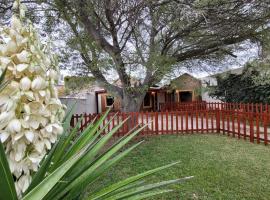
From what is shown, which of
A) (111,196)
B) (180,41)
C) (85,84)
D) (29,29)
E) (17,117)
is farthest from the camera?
(180,41)

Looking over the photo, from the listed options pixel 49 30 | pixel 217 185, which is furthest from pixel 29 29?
pixel 49 30

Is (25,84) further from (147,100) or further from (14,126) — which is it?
(147,100)

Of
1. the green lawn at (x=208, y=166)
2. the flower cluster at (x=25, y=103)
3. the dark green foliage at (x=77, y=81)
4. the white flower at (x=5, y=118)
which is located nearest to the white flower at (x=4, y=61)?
the flower cluster at (x=25, y=103)

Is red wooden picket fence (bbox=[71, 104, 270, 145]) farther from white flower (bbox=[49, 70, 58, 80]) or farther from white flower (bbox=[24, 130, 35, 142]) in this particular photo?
white flower (bbox=[24, 130, 35, 142])

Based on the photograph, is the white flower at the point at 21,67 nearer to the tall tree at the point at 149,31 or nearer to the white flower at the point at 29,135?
the white flower at the point at 29,135

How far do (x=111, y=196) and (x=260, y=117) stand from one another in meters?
8.61

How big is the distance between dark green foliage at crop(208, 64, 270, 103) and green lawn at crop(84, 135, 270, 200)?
20.0 ft

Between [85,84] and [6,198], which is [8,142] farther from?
[85,84]

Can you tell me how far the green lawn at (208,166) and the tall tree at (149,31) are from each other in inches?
104

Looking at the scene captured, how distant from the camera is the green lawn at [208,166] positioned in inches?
181

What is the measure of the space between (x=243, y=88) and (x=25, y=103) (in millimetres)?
16803

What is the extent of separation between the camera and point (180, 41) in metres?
10.9

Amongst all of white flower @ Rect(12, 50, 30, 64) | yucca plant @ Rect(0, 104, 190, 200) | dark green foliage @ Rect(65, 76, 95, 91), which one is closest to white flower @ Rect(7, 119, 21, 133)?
yucca plant @ Rect(0, 104, 190, 200)

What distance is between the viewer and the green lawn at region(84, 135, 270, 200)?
181 inches
